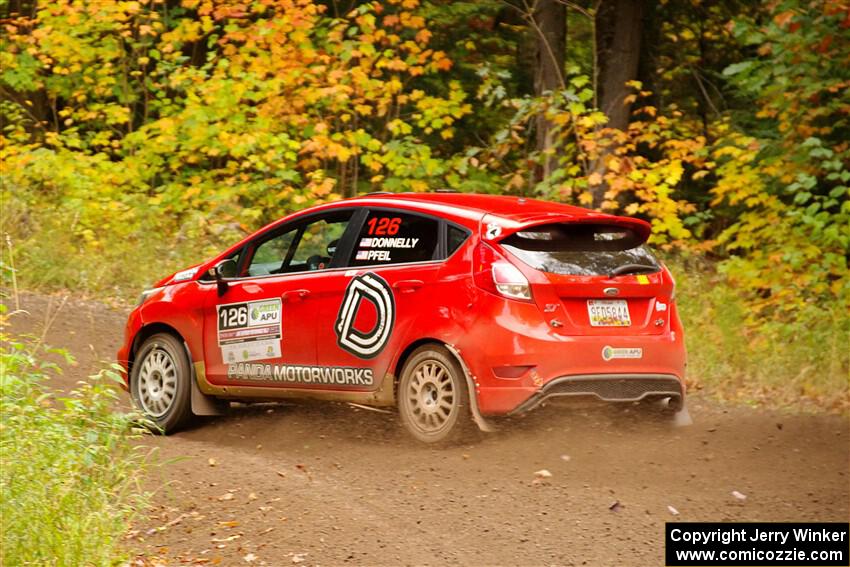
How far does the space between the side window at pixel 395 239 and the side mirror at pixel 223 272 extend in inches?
47.4

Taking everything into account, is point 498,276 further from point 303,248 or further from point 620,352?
point 303,248

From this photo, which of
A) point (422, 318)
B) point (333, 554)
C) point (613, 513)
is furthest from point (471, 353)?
point (333, 554)

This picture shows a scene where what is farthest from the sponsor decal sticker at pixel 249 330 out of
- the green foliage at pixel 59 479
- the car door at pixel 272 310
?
the green foliage at pixel 59 479

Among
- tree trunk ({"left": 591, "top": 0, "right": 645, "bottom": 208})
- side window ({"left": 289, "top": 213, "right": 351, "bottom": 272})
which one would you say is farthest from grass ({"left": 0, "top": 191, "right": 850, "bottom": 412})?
tree trunk ({"left": 591, "top": 0, "right": 645, "bottom": 208})

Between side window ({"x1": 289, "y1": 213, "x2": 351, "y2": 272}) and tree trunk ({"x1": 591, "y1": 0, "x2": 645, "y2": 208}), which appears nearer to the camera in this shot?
side window ({"x1": 289, "y1": 213, "x2": 351, "y2": 272})

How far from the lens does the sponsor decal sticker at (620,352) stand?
8.36m

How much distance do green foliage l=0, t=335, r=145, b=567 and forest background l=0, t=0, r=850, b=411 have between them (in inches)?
255

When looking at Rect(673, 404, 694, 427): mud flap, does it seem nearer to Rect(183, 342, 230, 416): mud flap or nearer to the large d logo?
the large d logo

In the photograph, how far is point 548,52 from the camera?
1805 centimetres

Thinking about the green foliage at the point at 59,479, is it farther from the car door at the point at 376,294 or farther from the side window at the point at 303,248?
the side window at the point at 303,248

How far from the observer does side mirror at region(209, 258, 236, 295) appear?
983cm

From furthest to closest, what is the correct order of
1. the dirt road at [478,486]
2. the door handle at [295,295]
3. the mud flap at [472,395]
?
the door handle at [295,295], the mud flap at [472,395], the dirt road at [478,486]

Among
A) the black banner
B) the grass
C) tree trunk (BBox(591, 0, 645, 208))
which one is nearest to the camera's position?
the black banner

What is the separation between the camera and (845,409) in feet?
34.5
